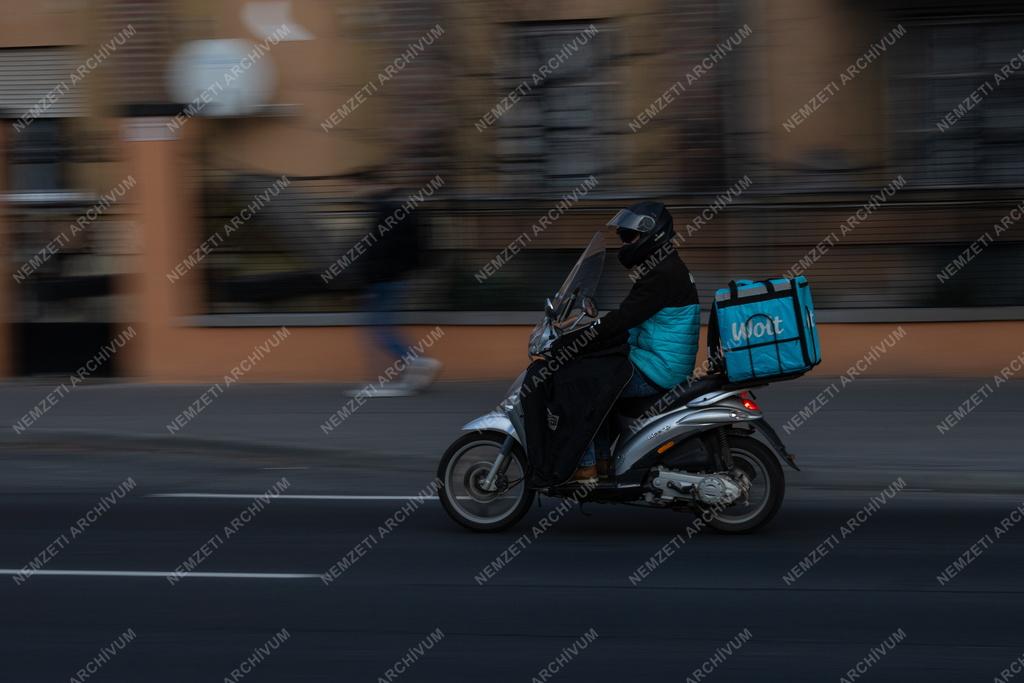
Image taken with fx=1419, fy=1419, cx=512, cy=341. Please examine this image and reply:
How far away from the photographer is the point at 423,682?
17.5ft

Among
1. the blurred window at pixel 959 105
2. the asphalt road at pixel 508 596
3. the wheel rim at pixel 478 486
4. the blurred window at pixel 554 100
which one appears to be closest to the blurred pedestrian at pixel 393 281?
the blurred window at pixel 554 100

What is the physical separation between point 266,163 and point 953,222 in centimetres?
671

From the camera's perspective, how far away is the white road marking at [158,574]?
7.03 metres

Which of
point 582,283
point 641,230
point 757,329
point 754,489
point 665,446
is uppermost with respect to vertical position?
point 641,230

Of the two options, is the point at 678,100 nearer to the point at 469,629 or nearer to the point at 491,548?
the point at 491,548

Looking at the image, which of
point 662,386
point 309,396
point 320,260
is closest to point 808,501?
point 662,386

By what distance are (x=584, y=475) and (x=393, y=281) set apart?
5.28 metres

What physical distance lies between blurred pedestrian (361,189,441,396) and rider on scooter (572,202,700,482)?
200 inches

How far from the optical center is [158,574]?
7.08 m

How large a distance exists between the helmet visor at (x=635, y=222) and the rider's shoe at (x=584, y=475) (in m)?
1.30

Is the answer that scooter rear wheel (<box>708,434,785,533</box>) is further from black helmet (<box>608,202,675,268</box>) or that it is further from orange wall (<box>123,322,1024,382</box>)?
orange wall (<box>123,322,1024,382</box>)

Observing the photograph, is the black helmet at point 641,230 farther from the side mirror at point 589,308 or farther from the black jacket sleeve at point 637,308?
the side mirror at point 589,308

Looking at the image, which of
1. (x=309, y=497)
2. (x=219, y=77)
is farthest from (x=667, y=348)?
(x=219, y=77)

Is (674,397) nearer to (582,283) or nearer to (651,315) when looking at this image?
(651,315)
